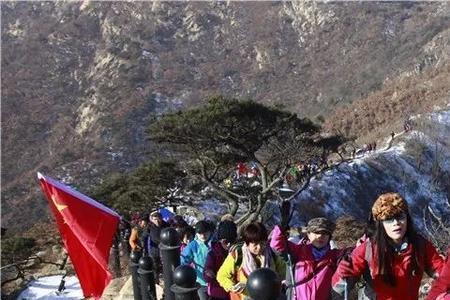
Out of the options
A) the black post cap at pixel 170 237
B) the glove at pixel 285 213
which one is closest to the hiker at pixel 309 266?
the glove at pixel 285 213

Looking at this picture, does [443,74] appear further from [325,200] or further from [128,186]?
[128,186]

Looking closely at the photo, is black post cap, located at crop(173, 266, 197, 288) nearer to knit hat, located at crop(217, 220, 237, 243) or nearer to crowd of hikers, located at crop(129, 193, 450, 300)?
crowd of hikers, located at crop(129, 193, 450, 300)

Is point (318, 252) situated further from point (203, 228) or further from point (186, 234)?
point (186, 234)

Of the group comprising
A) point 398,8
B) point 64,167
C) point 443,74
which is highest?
point 398,8

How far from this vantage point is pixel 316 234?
2941mm

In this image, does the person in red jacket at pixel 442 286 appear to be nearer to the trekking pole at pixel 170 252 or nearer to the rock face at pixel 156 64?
the trekking pole at pixel 170 252

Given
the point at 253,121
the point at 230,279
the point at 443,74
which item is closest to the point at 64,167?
the point at 443,74

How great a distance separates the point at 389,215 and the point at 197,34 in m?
118

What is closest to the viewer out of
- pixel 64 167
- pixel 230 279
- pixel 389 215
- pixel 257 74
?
pixel 389 215

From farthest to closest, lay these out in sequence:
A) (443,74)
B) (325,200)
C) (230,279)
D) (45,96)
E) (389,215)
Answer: (45,96) → (443,74) → (325,200) → (230,279) → (389,215)

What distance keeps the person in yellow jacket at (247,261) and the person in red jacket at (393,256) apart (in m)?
0.74

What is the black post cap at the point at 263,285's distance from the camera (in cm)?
208

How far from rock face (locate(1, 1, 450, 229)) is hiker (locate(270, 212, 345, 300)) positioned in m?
56.7

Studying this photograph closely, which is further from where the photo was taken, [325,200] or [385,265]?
[325,200]
